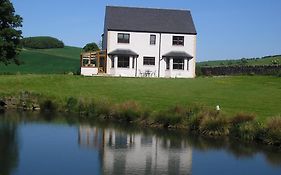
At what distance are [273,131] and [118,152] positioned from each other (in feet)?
24.5

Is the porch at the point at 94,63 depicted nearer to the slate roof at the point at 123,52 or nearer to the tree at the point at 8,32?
the slate roof at the point at 123,52

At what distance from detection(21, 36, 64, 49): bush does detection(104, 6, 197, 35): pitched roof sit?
53.4 metres

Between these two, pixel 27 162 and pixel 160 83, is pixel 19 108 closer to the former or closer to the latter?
pixel 160 83

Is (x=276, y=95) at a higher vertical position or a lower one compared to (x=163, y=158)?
higher

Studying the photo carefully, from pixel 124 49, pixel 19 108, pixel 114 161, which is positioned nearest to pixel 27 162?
pixel 114 161

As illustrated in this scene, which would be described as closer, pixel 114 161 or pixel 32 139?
pixel 114 161

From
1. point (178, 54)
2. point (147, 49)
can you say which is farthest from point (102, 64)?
point (178, 54)

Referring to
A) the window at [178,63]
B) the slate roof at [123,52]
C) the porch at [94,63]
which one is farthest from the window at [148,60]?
the porch at [94,63]

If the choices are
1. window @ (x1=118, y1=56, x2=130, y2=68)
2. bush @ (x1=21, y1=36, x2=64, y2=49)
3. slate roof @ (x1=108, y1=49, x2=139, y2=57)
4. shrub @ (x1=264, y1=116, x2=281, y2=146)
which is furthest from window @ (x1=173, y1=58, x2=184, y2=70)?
bush @ (x1=21, y1=36, x2=64, y2=49)

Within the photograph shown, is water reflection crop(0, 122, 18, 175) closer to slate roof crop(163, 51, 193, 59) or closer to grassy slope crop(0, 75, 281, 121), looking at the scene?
grassy slope crop(0, 75, 281, 121)

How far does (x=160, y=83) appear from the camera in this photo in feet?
145

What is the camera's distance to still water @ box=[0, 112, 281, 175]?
18.9 metres

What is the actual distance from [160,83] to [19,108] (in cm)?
1305

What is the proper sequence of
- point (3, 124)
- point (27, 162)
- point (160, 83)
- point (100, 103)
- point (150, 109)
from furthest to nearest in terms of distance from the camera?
point (160, 83)
point (100, 103)
point (150, 109)
point (3, 124)
point (27, 162)
